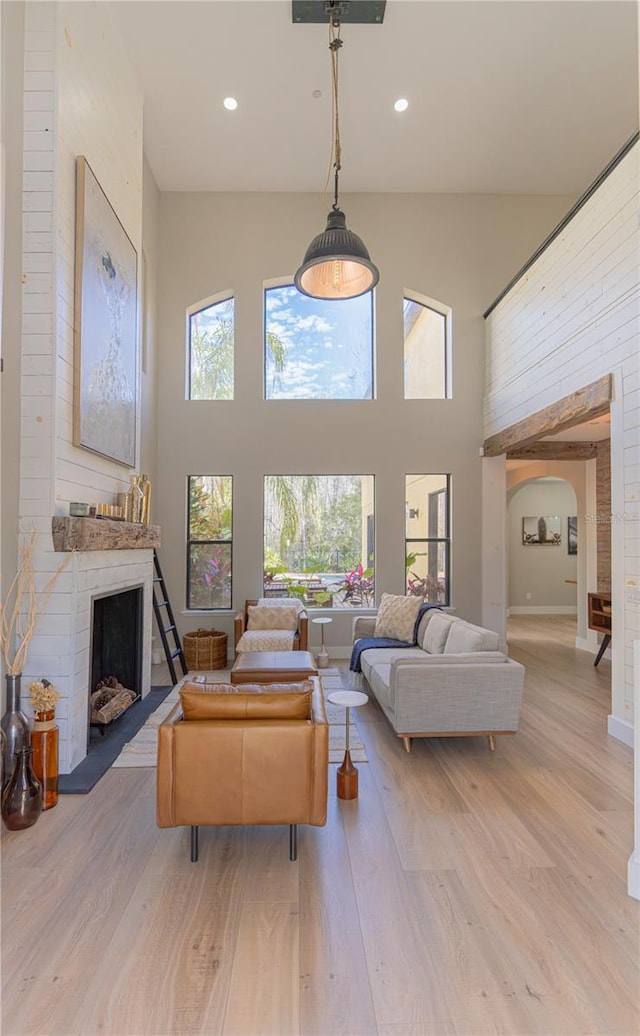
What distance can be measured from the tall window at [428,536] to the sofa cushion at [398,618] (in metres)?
1.43

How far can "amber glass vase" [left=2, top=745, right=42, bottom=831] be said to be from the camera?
2.83m

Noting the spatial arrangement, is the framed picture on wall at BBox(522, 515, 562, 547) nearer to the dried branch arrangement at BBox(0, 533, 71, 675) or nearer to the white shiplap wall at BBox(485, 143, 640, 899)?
the white shiplap wall at BBox(485, 143, 640, 899)

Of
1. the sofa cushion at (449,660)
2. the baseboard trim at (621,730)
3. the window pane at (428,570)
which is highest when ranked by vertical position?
the window pane at (428,570)

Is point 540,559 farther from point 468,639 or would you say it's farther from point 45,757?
point 45,757

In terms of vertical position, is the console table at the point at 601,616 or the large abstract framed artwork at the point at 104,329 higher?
the large abstract framed artwork at the point at 104,329

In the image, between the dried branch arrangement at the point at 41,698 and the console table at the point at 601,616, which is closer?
the dried branch arrangement at the point at 41,698

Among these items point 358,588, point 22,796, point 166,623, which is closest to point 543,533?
point 358,588

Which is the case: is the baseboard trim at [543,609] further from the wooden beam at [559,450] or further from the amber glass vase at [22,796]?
the amber glass vase at [22,796]

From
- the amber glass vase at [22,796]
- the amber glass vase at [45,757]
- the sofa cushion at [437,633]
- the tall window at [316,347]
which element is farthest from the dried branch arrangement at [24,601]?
the tall window at [316,347]

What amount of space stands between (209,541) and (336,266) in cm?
413

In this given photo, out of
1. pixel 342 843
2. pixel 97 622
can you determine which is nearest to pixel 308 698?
pixel 342 843

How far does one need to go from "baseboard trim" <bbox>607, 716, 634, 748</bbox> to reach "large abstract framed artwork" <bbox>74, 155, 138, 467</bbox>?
4487mm

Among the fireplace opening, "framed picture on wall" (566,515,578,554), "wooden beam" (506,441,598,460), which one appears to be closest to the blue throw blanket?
the fireplace opening

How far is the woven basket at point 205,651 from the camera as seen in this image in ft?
21.0
